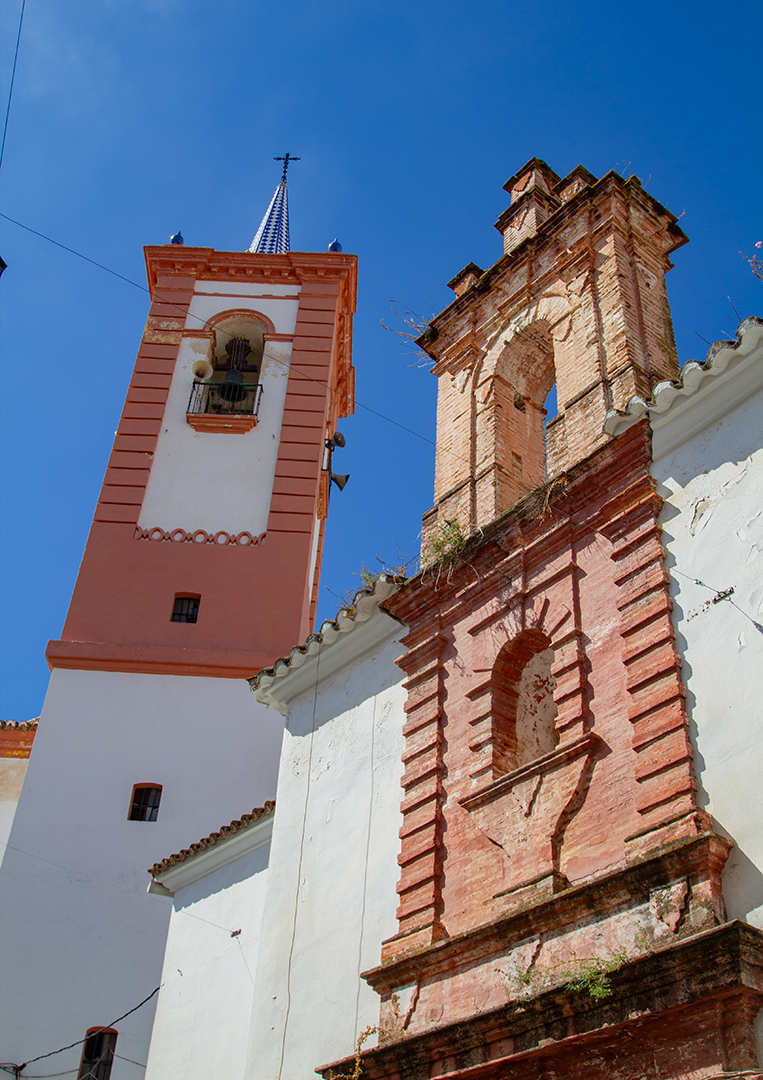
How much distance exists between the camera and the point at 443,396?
10680 millimetres

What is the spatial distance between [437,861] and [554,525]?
246 centimetres

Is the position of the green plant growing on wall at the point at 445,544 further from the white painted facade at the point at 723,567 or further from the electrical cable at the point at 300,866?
the white painted facade at the point at 723,567

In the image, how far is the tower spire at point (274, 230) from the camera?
23.2 m

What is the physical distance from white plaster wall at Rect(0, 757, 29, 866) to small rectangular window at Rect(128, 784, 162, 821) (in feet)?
8.24

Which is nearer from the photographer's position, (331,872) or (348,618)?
(331,872)

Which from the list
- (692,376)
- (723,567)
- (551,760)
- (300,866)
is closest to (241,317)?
(300,866)

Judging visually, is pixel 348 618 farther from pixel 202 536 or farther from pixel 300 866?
pixel 202 536

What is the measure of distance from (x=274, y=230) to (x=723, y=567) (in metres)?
18.9

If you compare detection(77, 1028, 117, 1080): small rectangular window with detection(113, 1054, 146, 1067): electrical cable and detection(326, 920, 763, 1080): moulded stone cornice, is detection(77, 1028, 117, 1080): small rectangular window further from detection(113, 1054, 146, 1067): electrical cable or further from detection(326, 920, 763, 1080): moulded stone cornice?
detection(326, 920, 763, 1080): moulded stone cornice

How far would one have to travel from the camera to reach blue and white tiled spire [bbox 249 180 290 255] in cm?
2317

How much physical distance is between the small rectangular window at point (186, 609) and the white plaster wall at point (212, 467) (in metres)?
1.17

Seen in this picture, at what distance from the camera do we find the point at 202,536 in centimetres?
1589

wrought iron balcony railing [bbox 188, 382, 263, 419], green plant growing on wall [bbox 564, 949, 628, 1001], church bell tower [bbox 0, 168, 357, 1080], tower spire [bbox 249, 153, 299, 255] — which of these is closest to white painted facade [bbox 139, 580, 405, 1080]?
green plant growing on wall [bbox 564, 949, 628, 1001]

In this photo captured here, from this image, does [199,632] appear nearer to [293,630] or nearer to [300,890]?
[293,630]
